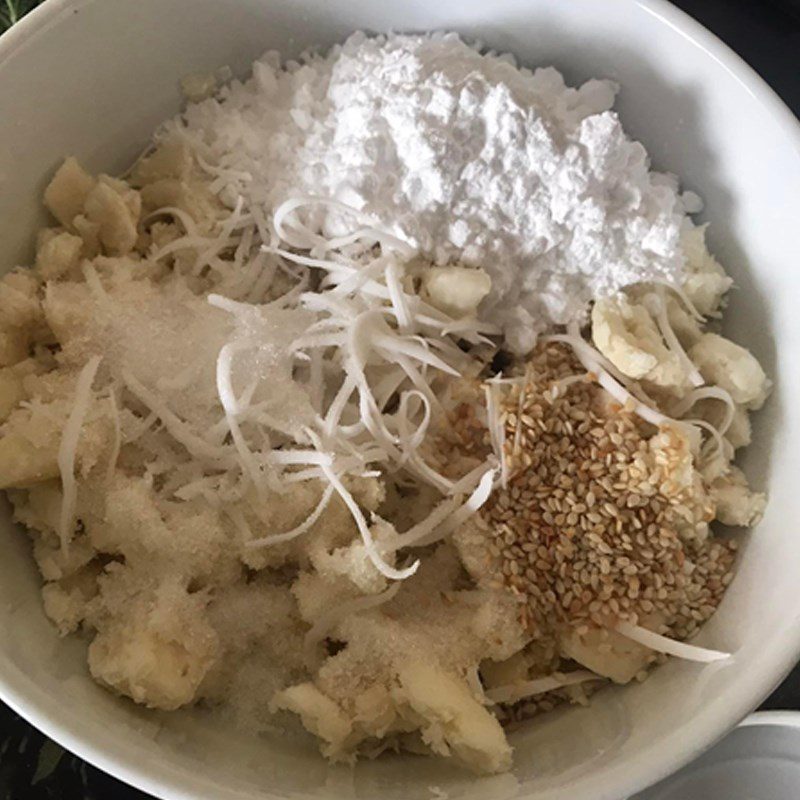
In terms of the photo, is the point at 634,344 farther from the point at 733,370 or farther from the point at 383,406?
the point at 383,406

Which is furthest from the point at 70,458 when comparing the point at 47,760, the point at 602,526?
the point at 602,526

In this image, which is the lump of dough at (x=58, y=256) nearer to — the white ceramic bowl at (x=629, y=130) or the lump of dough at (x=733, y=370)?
the white ceramic bowl at (x=629, y=130)

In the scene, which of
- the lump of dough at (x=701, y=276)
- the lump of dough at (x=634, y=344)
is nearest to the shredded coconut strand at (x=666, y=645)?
the lump of dough at (x=634, y=344)

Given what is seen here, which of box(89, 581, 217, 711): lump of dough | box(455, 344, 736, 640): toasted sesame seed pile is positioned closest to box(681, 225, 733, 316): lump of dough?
box(455, 344, 736, 640): toasted sesame seed pile

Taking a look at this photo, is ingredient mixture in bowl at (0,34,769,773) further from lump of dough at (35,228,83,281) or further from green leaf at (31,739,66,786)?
green leaf at (31,739,66,786)

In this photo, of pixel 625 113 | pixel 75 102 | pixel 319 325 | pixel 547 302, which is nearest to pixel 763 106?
pixel 625 113

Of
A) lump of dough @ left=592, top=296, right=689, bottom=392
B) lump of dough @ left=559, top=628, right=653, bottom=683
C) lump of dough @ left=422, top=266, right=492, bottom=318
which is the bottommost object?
lump of dough @ left=559, top=628, right=653, bottom=683
